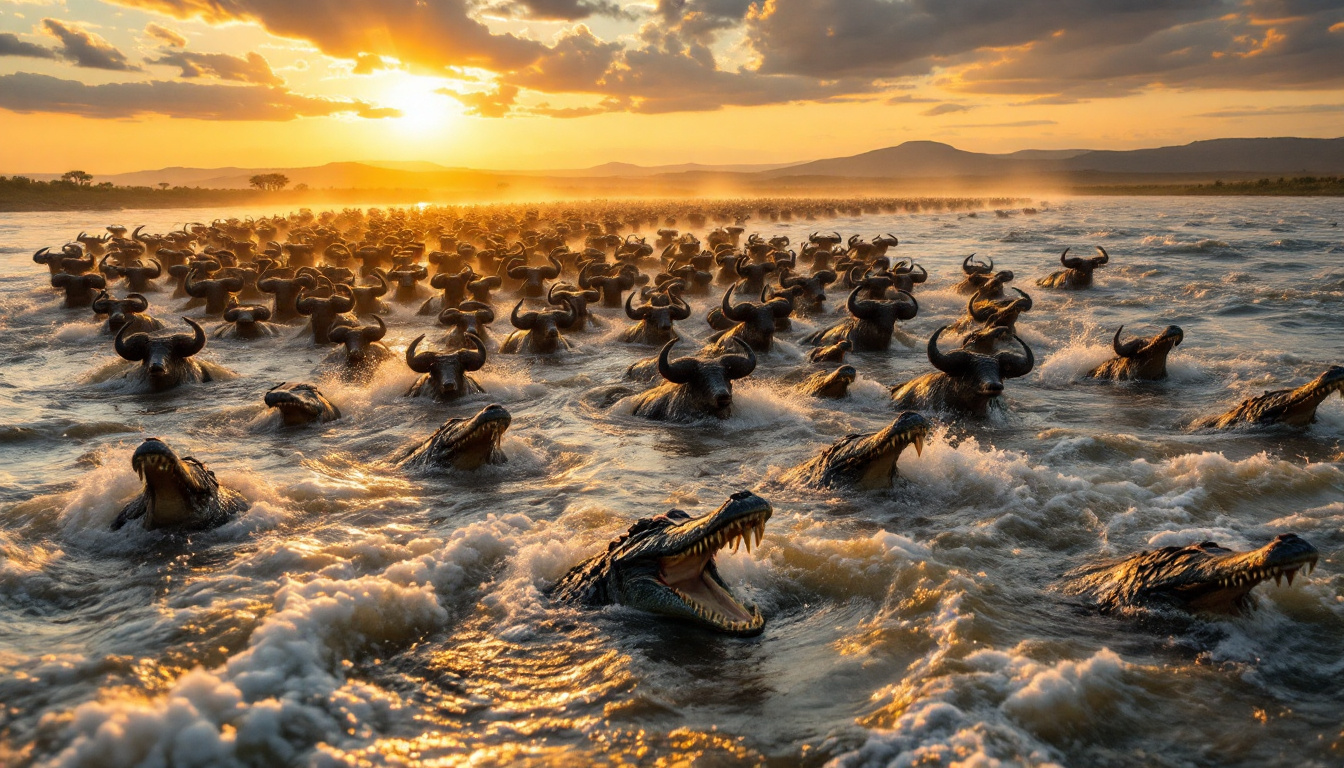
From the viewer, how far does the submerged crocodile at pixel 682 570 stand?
5.18 m

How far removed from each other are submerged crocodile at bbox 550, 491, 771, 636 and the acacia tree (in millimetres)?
113265

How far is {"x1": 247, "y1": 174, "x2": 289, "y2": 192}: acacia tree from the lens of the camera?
104562 mm

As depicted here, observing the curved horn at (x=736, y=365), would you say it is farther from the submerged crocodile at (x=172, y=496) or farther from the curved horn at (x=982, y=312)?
the curved horn at (x=982, y=312)

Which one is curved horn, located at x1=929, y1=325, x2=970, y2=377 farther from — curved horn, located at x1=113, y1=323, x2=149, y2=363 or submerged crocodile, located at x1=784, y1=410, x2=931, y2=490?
curved horn, located at x1=113, y1=323, x2=149, y2=363

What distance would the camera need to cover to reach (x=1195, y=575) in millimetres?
5426

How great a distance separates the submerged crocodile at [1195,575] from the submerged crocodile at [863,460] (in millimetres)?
1951

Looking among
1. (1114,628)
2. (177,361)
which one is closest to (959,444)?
(1114,628)

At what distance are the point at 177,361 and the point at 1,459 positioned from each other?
4.17 metres

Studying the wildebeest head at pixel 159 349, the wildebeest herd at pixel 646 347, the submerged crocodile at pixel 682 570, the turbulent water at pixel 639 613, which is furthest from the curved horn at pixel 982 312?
the wildebeest head at pixel 159 349

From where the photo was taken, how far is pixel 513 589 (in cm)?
636

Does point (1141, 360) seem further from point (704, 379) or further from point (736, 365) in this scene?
point (704, 379)

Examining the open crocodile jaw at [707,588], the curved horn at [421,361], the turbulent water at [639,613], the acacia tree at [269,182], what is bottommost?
the turbulent water at [639,613]

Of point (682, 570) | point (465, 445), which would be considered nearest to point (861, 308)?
point (465, 445)

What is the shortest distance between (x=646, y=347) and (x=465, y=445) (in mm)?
8691
